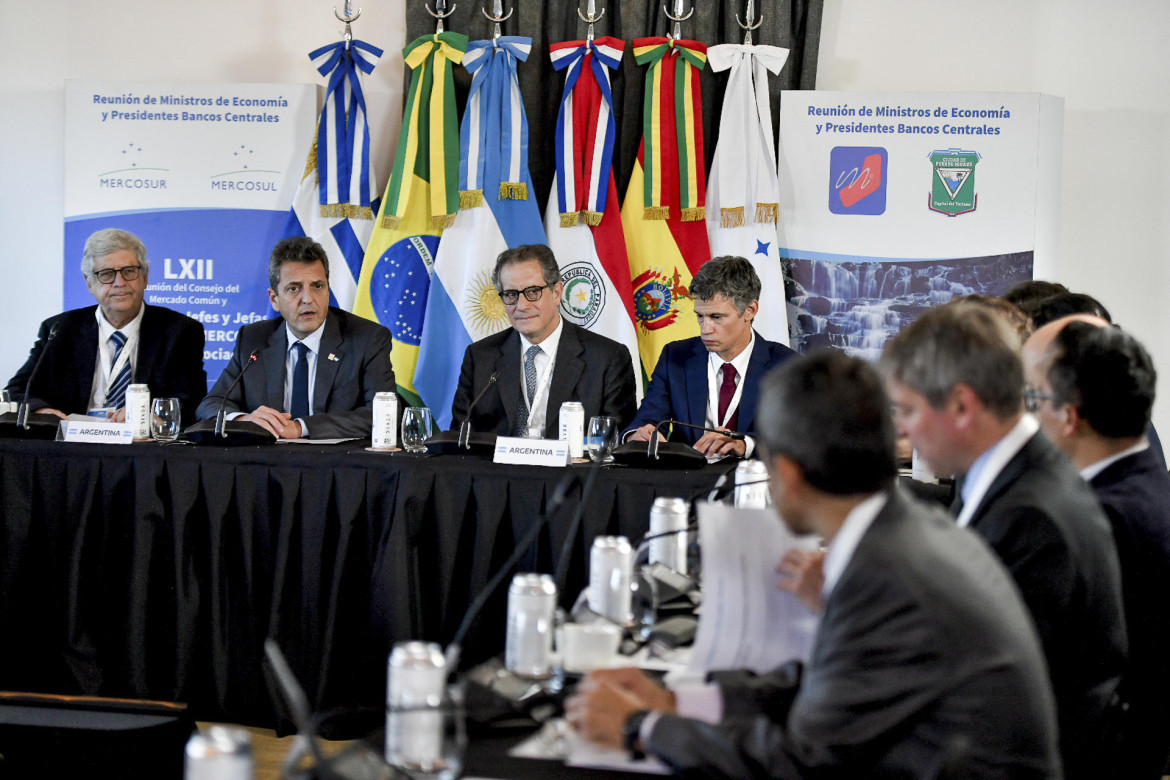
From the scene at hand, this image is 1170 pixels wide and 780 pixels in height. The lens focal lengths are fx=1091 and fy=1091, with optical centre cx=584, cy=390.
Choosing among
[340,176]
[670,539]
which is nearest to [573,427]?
[670,539]

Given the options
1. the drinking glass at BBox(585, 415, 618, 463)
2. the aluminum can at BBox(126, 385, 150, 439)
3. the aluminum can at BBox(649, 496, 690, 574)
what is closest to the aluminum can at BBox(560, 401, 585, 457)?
the drinking glass at BBox(585, 415, 618, 463)

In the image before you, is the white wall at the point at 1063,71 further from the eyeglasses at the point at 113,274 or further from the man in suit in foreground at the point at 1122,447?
the man in suit in foreground at the point at 1122,447

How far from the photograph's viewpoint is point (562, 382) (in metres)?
3.98

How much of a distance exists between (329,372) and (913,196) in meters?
2.71

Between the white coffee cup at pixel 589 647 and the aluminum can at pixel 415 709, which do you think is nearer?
the aluminum can at pixel 415 709

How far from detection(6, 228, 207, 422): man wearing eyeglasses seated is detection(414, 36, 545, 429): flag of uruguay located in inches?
49.3

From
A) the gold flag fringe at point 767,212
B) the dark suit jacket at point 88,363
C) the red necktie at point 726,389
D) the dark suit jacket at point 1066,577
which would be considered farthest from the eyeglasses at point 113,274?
the dark suit jacket at point 1066,577

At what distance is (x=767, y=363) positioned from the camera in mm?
3902

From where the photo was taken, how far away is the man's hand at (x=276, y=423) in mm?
3500

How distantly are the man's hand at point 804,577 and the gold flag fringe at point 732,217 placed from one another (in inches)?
140

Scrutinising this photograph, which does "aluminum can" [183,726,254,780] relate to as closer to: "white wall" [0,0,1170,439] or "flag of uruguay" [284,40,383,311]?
"flag of uruguay" [284,40,383,311]

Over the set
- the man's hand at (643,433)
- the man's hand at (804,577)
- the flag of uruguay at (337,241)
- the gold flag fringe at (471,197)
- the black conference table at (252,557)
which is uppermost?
the gold flag fringe at (471,197)

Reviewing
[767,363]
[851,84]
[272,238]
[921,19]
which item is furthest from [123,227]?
[921,19]

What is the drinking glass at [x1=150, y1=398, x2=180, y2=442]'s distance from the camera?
3330 mm
